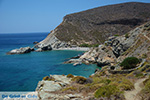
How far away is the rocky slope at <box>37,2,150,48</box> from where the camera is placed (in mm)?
105125

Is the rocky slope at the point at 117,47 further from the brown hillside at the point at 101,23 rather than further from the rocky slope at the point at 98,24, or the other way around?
the brown hillside at the point at 101,23

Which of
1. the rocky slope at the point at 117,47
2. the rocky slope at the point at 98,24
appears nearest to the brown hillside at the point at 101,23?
the rocky slope at the point at 98,24

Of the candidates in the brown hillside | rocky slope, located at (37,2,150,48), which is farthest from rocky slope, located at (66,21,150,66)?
the brown hillside

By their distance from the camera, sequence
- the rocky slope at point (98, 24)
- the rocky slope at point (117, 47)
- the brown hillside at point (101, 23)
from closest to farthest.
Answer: the rocky slope at point (117, 47) < the rocky slope at point (98, 24) < the brown hillside at point (101, 23)

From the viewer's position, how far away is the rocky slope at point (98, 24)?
105 meters

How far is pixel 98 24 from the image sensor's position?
117 metres

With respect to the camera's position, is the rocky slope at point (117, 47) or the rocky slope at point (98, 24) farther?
the rocky slope at point (98, 24)

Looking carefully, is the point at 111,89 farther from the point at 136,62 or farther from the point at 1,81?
the point at 1,81

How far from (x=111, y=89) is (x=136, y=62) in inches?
580

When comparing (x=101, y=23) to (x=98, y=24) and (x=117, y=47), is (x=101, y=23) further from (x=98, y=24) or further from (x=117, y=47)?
(x=117, y=47)

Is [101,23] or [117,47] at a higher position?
[101,23]

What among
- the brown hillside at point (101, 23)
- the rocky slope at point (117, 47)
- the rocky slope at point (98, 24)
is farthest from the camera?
the brown hillside at point (101, 23)

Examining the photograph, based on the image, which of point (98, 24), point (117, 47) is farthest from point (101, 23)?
point (117, 47)

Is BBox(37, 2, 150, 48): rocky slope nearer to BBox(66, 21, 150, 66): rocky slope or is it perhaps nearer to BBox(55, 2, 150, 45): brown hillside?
BBox(55, 2, 150, 45): brown hillside
